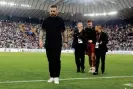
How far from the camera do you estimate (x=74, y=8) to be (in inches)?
2827

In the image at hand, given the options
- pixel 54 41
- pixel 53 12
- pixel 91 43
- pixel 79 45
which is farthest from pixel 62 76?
pixel 53 12

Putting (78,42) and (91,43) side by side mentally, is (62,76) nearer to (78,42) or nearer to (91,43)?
(91,43)

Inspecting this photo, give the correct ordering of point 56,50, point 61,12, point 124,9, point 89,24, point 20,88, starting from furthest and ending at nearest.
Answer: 1. point 61,12
2. point 124,9
3. point 89,24
4. point 56,50
5. point 20,88

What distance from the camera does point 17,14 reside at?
66.7 metres

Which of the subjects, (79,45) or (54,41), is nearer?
(54,41)

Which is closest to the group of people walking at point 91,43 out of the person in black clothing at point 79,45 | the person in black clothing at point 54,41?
the person in black clothing at point 79,45

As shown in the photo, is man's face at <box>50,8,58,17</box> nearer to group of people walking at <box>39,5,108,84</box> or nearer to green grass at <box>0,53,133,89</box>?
group of people walking at <box>39,5,108,84</box>

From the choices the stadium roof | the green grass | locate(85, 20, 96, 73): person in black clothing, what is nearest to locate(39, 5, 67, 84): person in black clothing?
the green grass

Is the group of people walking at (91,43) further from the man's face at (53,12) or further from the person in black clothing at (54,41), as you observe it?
the man's face at (53,12)

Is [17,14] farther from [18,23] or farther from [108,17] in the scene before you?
[108,17]

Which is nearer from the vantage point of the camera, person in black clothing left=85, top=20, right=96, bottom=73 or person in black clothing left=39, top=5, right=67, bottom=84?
person in black clothing left=39, top=5, right=67, bottom=84

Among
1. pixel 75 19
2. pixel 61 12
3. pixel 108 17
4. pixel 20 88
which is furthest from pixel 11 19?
pixel 20 88

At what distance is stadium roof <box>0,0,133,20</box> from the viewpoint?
2452 inches

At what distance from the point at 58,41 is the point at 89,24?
335cm
